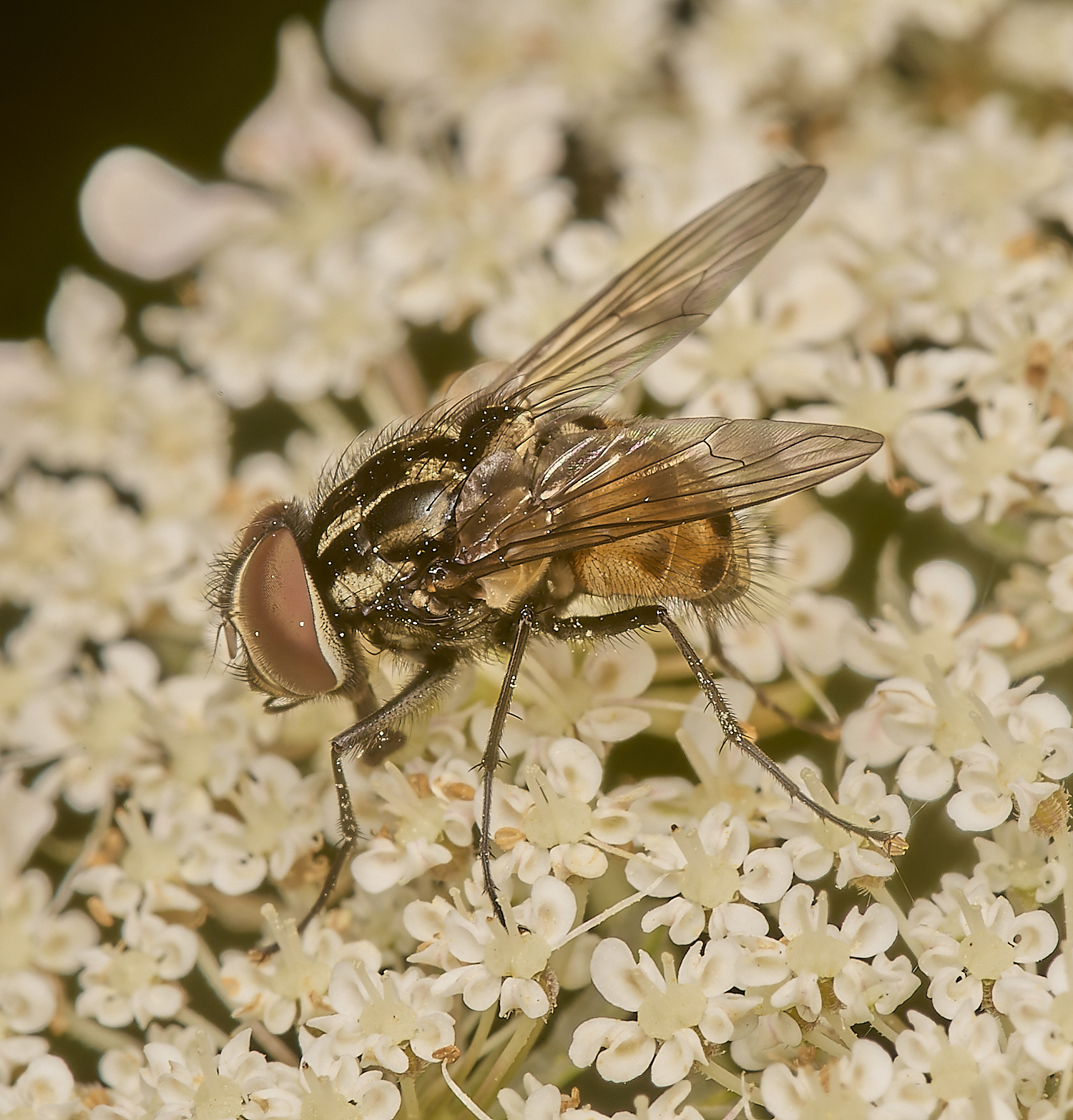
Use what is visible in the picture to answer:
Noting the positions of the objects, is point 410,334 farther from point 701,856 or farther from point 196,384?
point 701,856

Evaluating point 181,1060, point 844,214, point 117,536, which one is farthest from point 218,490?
point 844,214

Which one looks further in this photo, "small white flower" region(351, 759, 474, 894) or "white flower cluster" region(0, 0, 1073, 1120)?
"small white flower" region(351, 759, 474, 894)

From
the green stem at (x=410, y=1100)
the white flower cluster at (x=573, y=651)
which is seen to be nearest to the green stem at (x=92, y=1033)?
the white flower cluster at (x=573, y=651)

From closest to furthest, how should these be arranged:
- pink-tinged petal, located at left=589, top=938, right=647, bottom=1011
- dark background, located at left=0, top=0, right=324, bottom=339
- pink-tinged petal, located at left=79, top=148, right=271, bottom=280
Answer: pink-tinged petal, located at left=589, top=938, right=647, bottom=1011 → pink-tinged petal, located at left=79, top=148, right=271, bottom=280 → dark background, located at left=0, top=0, right=324, bottom=339

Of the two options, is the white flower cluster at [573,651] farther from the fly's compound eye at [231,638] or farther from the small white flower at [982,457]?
the fly's compound eye at [231,638]

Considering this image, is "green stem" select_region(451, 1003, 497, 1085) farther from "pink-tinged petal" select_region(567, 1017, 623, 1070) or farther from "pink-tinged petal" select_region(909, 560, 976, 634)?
"pink-tinged petal" select_region(909, 560, 976, 634)

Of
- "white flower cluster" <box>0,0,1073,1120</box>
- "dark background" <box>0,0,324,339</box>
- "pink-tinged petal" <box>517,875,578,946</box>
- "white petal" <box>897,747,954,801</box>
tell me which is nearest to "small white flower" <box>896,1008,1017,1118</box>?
"white flower cluster" <box>0,0,1073,1120</box>

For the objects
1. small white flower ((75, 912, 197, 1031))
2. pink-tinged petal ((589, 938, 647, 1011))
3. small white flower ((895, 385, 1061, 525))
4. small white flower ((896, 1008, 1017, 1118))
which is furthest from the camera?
small white flower ((895, 385, 1061, 525))
